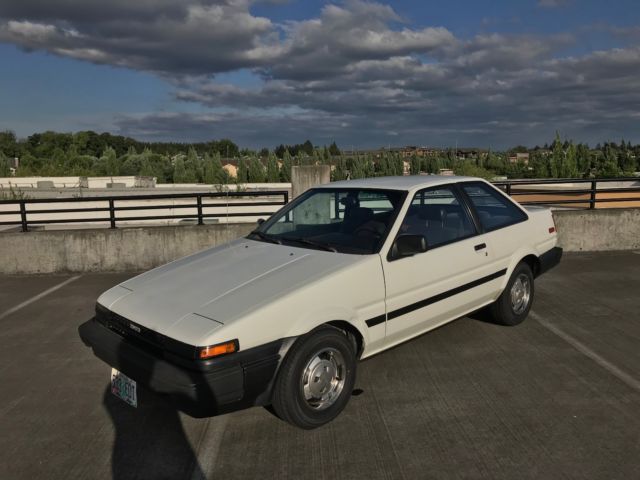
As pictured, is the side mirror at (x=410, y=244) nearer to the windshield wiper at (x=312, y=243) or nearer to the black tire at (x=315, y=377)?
the windshield wiper at (x=312, y=243)

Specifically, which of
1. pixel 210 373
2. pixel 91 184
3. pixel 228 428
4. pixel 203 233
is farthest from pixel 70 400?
pixel 91 184

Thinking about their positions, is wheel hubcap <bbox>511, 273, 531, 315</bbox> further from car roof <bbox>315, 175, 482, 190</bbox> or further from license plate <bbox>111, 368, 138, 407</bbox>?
license plate <bbox>111, 368, 138, 407</bbox>

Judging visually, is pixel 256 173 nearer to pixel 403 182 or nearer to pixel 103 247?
pixel 103 247

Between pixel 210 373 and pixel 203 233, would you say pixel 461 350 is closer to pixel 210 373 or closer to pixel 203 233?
pixel 210 373

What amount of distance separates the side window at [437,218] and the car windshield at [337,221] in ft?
0.60

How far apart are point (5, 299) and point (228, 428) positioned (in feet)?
17.1

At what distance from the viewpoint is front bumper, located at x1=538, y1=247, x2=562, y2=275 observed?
535cm

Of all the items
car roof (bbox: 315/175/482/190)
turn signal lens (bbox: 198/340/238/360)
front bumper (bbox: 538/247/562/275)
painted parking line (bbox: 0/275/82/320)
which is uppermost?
car roof (bbox: 315/175/482/190)

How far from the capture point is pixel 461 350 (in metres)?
4.68

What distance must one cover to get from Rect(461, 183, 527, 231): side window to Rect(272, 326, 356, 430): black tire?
2044 mm

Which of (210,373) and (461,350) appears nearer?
(210,373)

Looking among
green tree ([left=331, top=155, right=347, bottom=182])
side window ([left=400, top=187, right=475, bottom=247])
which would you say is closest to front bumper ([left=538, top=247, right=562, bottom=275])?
side window ([left=400, top=187, right=475, bottom=247])

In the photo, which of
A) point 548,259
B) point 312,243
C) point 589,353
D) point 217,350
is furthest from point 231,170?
point 217,350

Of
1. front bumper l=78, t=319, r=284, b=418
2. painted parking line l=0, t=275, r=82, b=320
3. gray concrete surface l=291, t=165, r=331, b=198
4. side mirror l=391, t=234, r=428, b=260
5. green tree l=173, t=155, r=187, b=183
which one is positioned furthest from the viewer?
green tree l=173, t=155, r=187, b=183
